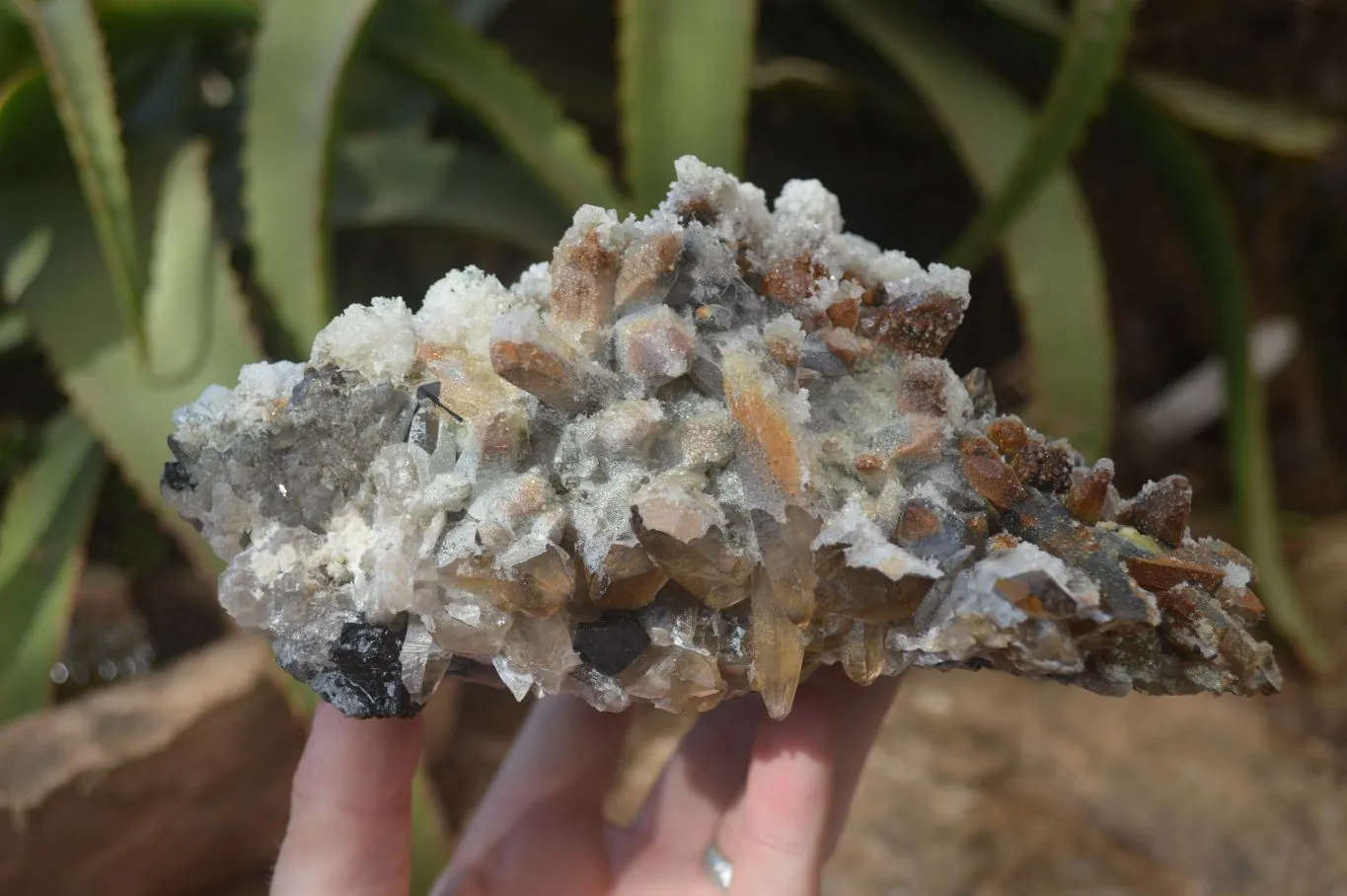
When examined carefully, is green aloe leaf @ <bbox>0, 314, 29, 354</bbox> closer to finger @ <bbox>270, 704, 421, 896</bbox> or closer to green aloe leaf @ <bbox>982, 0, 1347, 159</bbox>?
finger @ <bbox>270, 704, 421, 896</bbox>

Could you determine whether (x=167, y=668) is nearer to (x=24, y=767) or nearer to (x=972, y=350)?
(x=24, y=767)

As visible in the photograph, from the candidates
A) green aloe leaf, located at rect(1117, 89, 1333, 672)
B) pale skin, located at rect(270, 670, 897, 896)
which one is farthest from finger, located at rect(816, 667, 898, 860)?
green aloe leaf, located at rect(1117, 89, 1333, 672)

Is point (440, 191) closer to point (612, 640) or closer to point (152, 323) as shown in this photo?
point (152, 323)

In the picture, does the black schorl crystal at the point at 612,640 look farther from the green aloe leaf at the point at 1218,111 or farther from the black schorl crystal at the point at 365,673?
the green aloe leaf at the point at 1218,111

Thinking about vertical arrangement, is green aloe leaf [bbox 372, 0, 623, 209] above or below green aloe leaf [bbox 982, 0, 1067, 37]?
below

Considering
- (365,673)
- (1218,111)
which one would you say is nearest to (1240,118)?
(1218,111)

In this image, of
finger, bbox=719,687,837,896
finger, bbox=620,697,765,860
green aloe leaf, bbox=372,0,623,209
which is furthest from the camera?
green aloe leaf, bbox=372,0,623,209

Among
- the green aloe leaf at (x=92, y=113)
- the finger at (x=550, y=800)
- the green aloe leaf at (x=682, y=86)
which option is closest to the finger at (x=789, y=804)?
the finger at (x=550, y=800)

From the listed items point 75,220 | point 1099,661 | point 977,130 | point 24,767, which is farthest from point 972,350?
point 24,767
